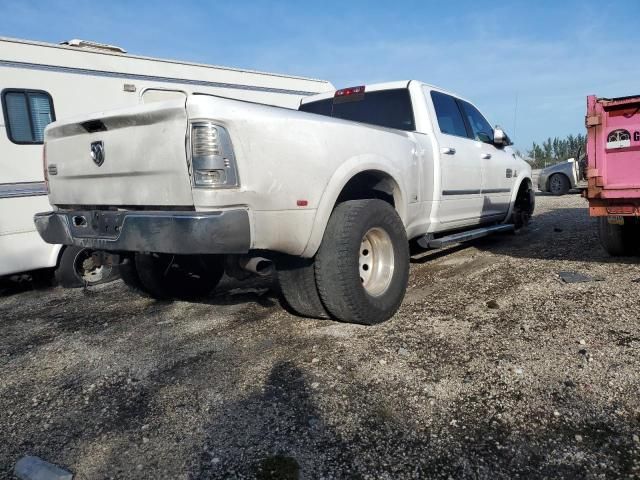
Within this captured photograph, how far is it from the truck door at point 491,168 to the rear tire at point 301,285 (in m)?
3.15

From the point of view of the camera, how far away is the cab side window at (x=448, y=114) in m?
4.98

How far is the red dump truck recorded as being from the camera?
441 centimetres

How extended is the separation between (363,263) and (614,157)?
2.81 m

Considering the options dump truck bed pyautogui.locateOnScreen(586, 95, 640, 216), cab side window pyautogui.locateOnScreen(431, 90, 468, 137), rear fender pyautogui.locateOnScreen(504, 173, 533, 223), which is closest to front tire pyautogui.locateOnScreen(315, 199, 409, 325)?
cab side window pyautogui.locateOnScreen(431, 90, 468, 137)

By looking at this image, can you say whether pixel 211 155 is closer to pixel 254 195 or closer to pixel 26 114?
pixel 254 195

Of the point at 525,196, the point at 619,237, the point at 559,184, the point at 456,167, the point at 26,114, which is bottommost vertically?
the point at 619,237

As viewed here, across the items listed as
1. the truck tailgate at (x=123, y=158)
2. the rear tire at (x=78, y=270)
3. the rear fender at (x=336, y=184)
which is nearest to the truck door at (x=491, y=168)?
the rear fender at (x=336, y=184)

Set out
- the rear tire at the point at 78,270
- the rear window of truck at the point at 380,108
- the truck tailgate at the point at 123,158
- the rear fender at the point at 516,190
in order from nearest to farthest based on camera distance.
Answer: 1. the truck tailgate at the point at 123,158
2. the rear window of truck at the point at 380,108
3. the rear tire at the point at 78,270
4. the rear fender at the point at 516,190

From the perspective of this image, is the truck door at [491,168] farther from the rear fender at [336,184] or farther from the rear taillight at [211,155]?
the rear taillight at [211,155]

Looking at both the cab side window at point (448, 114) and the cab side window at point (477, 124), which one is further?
the cab side window at point (477, 124)

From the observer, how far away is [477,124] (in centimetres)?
599

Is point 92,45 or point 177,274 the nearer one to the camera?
point 177,274

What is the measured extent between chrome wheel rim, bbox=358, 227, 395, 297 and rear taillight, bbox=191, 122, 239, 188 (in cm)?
138

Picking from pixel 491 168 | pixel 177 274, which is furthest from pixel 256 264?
pixel 491 168
